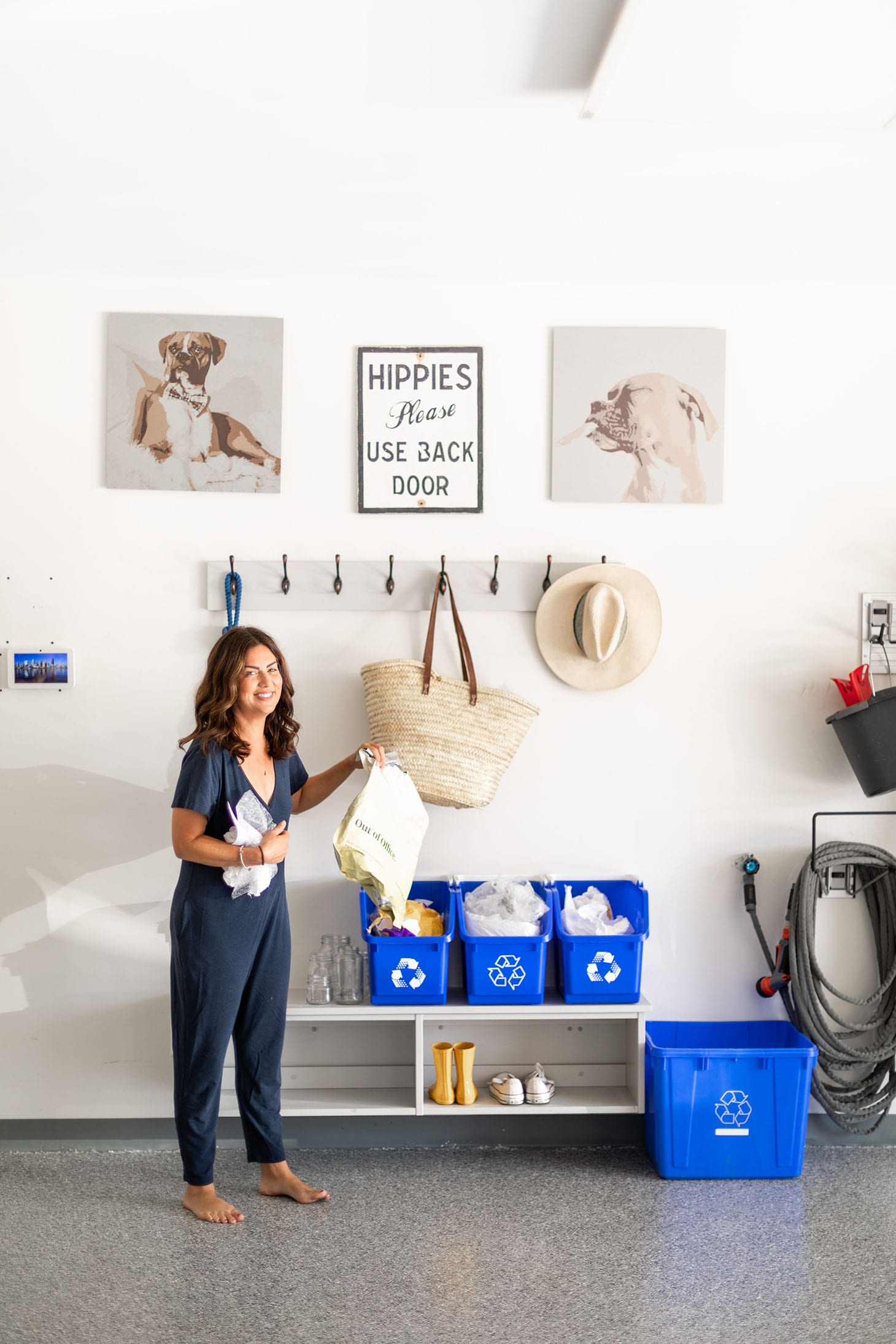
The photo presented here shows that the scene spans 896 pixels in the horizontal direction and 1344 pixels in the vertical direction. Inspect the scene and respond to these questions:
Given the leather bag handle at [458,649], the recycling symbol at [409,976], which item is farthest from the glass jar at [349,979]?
the leather bag handle at [458,649]

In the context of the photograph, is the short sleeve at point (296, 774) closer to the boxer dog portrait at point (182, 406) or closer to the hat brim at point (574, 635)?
the hat brim at point (574, 635)

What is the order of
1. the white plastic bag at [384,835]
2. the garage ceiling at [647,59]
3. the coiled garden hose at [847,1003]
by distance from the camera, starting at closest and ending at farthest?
the garage ceiling at [647,59] < the white plastic bag at [384,835] < the coiled garden hose at [847,1003]

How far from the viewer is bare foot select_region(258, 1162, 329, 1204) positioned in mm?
3008

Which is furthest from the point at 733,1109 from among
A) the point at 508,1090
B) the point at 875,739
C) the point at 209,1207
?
the point at 209,1207

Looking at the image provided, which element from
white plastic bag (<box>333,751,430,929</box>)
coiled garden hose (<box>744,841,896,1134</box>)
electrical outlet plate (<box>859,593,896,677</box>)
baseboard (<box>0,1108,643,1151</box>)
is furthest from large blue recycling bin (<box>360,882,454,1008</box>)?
electrical outlet plate (<box>859,593,896,677</box>)

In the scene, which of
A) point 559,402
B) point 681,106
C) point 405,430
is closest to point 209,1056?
point 405,430

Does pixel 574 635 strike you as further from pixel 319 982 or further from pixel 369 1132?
pixel 369 1132

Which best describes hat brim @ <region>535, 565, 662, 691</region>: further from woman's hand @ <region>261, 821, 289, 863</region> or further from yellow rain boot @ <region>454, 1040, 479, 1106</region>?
yellow rain boot @ <region>454, 1040, 479, 1106</region>

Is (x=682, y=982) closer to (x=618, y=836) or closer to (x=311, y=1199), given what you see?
(x=618, y=836)

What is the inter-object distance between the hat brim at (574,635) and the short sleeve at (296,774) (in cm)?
86

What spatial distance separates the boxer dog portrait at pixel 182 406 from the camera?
337 cm

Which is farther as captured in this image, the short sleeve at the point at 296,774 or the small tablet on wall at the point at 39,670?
the small tablet on wall at the point at 39,670

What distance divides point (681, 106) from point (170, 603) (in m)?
2.04

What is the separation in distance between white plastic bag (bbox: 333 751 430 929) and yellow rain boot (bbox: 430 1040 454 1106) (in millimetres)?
515
